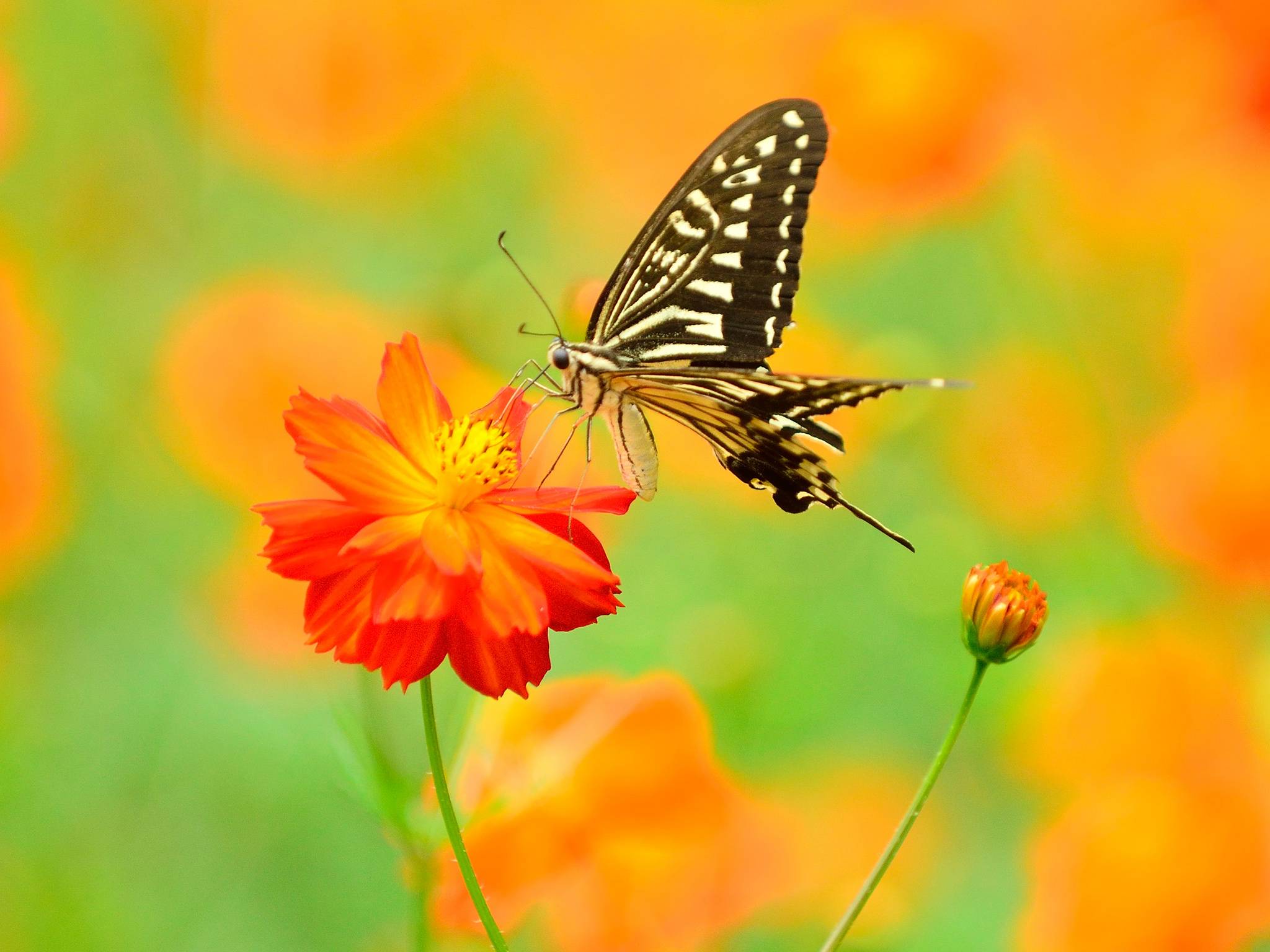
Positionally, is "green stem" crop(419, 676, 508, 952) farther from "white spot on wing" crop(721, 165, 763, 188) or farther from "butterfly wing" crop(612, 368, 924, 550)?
"white spot on wing" crop(721, 165, 763, 188)

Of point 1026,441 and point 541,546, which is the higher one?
point 541,546

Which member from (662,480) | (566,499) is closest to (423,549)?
(566,499)

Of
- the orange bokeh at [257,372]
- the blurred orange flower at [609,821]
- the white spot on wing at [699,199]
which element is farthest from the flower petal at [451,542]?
the orange bokeh at [257,372]

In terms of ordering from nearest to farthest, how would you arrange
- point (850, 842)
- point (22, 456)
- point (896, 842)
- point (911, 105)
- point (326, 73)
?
point (896, 842) → point (850, 842) → point (22, 456) → point (911, 105) → point (326, 73)

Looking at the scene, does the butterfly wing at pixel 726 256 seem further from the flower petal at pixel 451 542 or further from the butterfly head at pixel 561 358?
the flower petal at pixel 451 542

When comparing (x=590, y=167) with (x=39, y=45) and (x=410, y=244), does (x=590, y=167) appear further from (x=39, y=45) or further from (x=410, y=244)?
(x=39, y=45)

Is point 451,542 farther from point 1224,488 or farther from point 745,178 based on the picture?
point 1224,488
